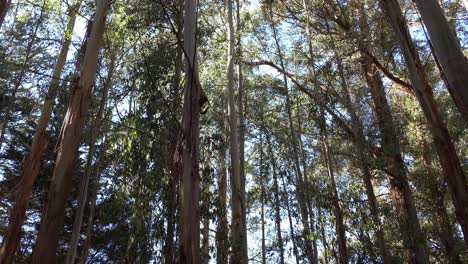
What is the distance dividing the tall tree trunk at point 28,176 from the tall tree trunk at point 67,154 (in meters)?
0.31

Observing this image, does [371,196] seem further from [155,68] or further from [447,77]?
[447,77]

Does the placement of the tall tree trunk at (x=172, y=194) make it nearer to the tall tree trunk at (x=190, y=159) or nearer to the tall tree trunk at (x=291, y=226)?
the tall tree trunk at (x=190, y=159)

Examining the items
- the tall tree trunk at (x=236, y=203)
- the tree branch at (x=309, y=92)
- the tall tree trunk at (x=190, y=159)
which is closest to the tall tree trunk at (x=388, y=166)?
the tree branch at (x=309, y=92)

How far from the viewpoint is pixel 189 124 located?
2525mm

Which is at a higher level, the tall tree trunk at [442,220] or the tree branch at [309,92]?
the tree branch at [309,92]

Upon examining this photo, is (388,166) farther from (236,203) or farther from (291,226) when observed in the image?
(236,203)

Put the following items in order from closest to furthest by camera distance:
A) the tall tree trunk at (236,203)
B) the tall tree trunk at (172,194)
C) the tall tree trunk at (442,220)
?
the tall tree trunk at (172,194), the tall tree trunk at (236,203), the tall tree trunk at (442,220)

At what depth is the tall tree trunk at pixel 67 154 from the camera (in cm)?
301

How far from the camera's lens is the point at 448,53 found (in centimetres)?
227

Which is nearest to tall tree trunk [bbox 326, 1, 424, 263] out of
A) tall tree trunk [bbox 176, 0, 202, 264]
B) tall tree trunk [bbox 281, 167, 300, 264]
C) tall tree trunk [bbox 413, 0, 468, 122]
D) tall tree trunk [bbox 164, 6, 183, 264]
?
tall tree trunk [bbox 281, 167, 300, 264]

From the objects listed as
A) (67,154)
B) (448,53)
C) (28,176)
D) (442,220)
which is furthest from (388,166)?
(28,176)

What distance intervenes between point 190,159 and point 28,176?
370 centimetres

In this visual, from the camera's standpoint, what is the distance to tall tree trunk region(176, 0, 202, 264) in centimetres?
222

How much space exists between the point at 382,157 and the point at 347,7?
3190 millimetres
